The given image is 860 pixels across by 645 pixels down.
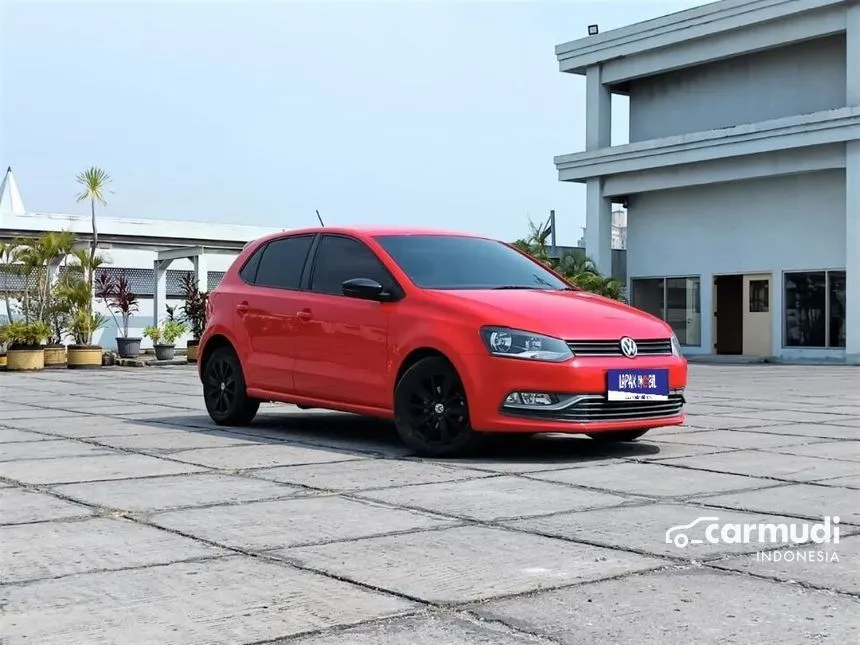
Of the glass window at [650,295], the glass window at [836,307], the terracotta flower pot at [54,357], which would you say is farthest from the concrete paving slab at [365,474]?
the glass window at [650,295]

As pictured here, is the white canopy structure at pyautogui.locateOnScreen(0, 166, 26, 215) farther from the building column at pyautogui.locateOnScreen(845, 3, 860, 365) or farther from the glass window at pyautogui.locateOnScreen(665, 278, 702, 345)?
the building column at pyautogui.locateOnScreen(845, 3, 860, 365)

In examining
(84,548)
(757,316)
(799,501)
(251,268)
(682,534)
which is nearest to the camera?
(84,548)

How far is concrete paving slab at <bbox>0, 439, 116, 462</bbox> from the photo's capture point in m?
7.53

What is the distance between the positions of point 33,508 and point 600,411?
139 inches

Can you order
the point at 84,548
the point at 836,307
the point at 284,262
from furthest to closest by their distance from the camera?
the point at 836,307
the point at 284,262
the point at 84,548

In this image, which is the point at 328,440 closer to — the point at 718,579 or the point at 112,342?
the point at 718,579

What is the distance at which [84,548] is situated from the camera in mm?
4562

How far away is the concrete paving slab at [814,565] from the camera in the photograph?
13.0 feet

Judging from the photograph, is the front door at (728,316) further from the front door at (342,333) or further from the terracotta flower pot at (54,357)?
the front door at (342,333)

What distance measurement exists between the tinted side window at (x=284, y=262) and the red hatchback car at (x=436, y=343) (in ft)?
0.04

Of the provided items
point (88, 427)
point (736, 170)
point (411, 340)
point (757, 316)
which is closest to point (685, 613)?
point (411, 340)

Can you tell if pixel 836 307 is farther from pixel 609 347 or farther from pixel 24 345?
pixel 609 347

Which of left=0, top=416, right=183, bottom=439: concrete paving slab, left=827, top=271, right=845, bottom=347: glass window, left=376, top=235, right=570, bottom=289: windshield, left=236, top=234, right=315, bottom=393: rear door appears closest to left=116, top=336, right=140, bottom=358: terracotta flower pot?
left=0, top=416, right=183, bottom=439: concrete paving slab

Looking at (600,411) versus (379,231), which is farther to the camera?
(379,231)
